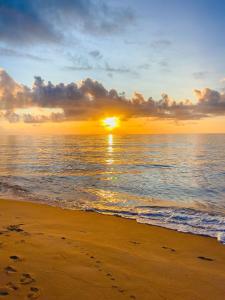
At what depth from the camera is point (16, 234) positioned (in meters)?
9.18

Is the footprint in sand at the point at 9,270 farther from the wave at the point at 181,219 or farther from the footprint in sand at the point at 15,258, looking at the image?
the wave at the point at 181,219

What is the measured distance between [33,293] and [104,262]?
84.2 inches

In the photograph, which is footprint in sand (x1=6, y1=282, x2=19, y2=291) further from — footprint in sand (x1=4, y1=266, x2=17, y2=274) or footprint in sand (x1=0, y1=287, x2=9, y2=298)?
footprint in sand (x1=4, y1=266, x2=17, y2=274)

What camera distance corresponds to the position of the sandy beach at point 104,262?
5730mm

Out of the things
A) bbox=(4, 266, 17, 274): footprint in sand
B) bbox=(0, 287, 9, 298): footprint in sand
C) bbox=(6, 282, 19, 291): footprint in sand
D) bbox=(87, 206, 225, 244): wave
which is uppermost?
bbox=(0, 287, 9, 298): footprint in sand

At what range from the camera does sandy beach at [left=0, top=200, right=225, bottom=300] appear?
5.73 meters

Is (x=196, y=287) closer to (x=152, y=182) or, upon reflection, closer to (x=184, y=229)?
(x=184, y=229)

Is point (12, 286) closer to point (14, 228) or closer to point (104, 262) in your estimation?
point (104, 262)

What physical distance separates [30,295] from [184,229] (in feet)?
25.2

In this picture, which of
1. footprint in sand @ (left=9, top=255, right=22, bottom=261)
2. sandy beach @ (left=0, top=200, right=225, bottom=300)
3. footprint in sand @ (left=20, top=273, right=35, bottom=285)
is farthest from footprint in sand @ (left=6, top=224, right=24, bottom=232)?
footprint in sand @ (left=20, top=273, right=35, bottom=285)

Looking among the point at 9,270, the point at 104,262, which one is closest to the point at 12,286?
the point at 9,270

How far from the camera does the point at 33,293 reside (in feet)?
17.9

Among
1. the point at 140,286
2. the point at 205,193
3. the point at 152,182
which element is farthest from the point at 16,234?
the point at 152,182

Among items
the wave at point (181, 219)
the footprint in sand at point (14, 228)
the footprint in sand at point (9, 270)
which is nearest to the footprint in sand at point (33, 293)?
the footprint in sand at point (9, 270)
